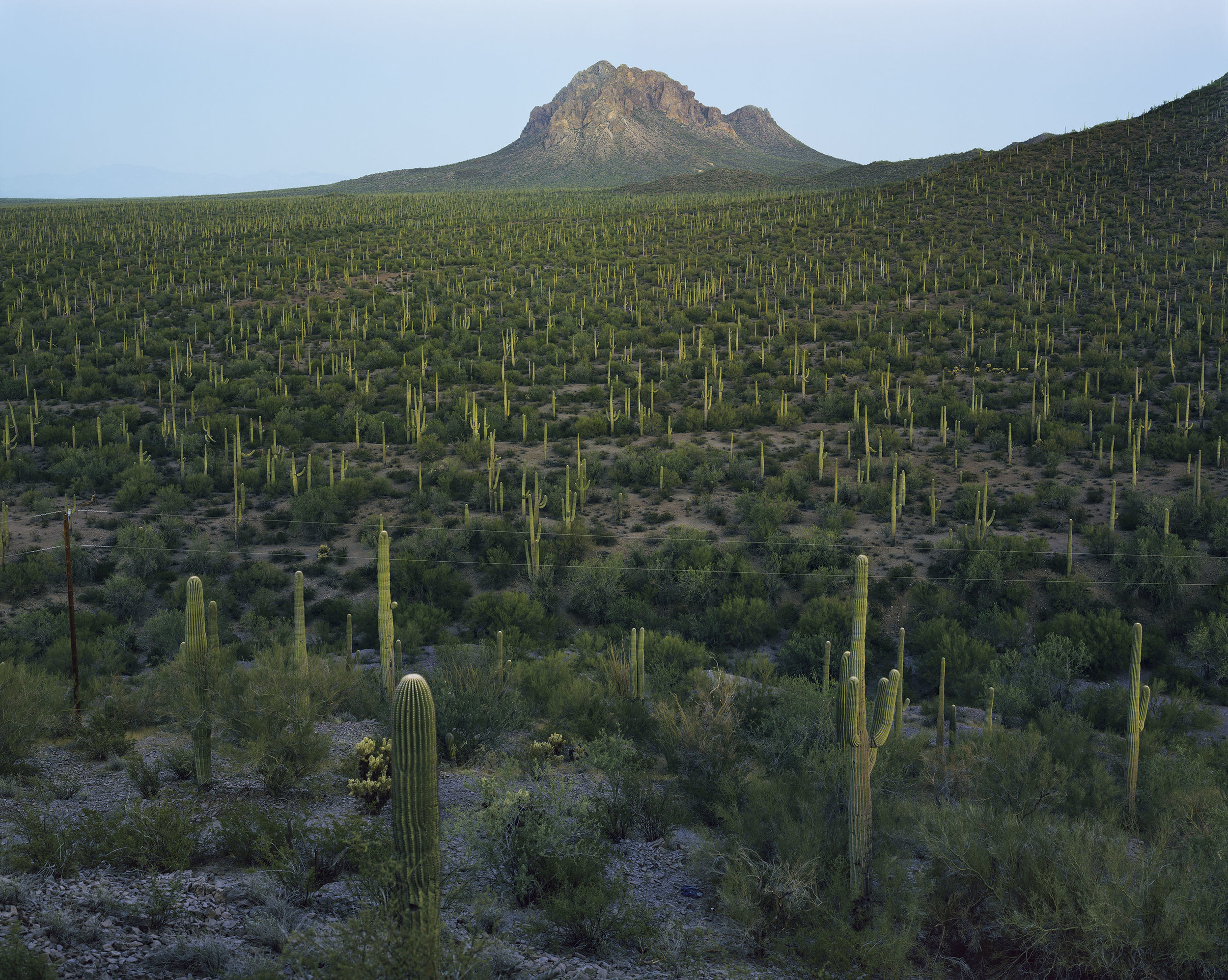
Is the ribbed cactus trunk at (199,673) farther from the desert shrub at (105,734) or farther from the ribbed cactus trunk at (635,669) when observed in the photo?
the ribbed cactus trunk at (635,669)

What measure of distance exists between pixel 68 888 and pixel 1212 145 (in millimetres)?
65457

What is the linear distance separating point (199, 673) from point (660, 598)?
384 inches

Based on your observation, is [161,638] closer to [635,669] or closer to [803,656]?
[635,669]

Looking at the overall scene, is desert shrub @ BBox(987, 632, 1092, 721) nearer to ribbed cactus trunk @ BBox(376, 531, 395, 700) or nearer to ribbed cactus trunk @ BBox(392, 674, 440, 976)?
ribbed cactus trunk @ BBox(376, 531, 395, 700)

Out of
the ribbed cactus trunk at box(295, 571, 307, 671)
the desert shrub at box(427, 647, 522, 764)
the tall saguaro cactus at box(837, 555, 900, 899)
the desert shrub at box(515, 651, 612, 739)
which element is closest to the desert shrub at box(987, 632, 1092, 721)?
the tall saguaro cactus at box(837, 555, 900, 899)

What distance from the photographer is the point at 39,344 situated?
35.3 meters

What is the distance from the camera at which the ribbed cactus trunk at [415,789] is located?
7.36m

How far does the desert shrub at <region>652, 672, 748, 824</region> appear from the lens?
10297 millimetres

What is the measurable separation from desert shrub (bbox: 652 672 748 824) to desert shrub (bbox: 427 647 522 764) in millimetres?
2053

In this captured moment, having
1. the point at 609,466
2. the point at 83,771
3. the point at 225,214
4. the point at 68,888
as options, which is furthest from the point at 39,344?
the point at 225,214

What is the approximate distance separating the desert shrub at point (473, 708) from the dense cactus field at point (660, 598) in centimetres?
7

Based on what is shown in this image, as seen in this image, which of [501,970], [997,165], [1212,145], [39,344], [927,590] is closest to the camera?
[501,970]

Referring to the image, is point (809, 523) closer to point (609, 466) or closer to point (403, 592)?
point (609, 466)

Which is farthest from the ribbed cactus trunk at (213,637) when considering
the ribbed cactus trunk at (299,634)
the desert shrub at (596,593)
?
the desert shrub at (596,593)
